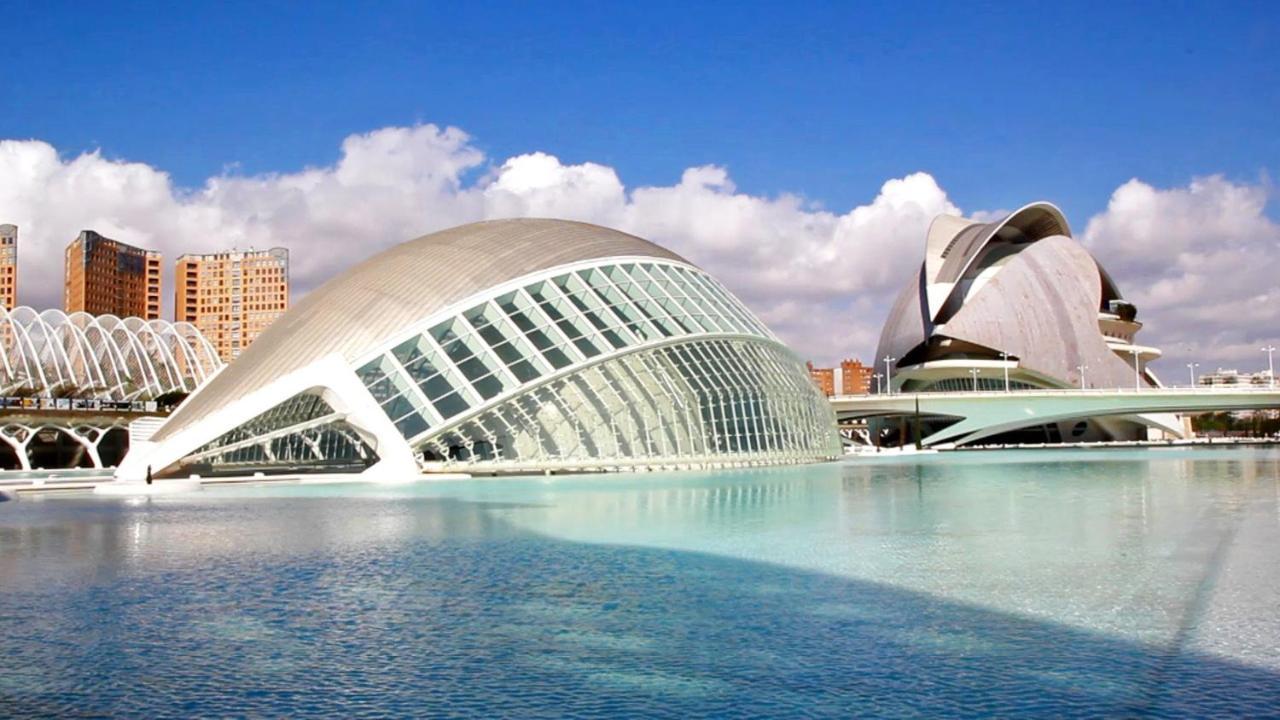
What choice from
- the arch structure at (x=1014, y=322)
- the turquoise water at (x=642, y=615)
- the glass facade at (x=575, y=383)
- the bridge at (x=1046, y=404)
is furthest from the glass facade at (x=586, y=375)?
the arch structure at (x=1014, y=322)

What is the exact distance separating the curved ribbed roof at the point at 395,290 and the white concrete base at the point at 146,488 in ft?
14.3

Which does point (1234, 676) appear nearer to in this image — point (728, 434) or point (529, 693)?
point (529, 693)

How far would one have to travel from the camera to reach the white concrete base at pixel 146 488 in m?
27.8

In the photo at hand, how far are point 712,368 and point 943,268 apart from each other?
239ft

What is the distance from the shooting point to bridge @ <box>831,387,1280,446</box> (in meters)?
82.7

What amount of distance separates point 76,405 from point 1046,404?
67623 millimetres

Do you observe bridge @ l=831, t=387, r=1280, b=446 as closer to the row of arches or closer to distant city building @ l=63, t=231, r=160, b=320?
the row of arches

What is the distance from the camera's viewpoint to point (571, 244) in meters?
42.1

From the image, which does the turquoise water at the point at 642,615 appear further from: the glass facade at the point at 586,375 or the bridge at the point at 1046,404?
the bridge at the point at 1046,404

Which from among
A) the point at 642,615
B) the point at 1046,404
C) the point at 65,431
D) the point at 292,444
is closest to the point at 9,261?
the point at 65,431

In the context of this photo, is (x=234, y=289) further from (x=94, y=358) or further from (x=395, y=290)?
(x=395, y=290)

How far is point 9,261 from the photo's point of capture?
5428 inches

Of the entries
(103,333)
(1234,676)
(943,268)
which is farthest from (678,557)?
(943,268)

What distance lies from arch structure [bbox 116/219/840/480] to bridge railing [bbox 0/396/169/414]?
20.3m
